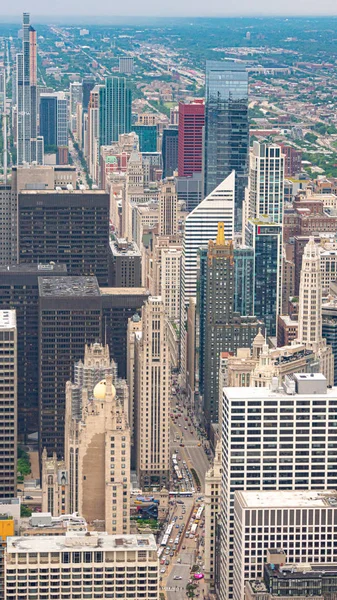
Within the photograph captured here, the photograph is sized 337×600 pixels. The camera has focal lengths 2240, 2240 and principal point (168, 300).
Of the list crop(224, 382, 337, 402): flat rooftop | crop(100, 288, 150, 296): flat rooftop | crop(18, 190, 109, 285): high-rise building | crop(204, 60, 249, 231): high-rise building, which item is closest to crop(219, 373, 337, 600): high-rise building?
crop(224, 382, 337, 402): flat rooftop

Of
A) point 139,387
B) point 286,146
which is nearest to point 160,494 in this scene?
point 139,387

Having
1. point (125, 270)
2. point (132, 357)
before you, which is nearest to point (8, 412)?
point (132, 357)

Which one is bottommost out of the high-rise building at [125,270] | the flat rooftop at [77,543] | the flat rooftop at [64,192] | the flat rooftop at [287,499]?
the high-rise building at [125,270]

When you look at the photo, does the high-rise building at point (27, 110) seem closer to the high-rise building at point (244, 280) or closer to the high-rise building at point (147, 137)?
the high-rise building at point (147, 137)

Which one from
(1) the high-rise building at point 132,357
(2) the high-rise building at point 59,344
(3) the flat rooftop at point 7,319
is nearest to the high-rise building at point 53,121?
(1) the high-rise building at point 132,357

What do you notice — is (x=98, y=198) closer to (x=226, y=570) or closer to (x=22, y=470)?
(x=22, y=470)

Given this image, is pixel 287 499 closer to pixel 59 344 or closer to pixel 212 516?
pixel 212 516
